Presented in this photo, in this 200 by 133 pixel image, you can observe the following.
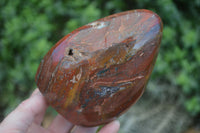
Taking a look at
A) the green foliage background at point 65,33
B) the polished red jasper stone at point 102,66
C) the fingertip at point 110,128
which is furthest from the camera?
the green foliage background at point 65,33

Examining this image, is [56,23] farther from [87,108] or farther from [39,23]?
[87,108]

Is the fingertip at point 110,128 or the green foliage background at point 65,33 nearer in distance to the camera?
the fingertip at point 110,128

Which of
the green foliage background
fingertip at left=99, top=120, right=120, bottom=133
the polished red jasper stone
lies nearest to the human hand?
fingertip at left=99, top=120, right=120, bottom=133

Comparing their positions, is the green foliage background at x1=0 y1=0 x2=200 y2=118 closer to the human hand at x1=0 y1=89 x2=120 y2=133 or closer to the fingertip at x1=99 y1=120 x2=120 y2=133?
the human hand at x1=0 y1=89 x2=120 y2=133

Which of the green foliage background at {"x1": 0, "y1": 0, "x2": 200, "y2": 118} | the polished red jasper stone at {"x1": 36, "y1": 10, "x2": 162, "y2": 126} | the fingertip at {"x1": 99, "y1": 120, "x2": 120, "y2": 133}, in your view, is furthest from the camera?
the green foliage background at {"x1": 0, "y1": 0, "x2": 200, "y2": 118}

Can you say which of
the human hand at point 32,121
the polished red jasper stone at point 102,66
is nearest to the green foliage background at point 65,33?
the human hand at point 32,121

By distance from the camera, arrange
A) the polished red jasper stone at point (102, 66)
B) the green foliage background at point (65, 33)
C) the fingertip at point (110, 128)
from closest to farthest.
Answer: the polished red jasper stone at point (102, 66), the fingertip at point (110, 128), the green foliage background at point (65, 33)

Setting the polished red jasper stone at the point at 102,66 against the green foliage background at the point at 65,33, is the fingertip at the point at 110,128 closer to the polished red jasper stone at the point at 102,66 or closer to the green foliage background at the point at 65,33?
the polished red jasper stone at the point at 102,66

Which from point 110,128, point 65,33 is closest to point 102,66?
point 110,128
